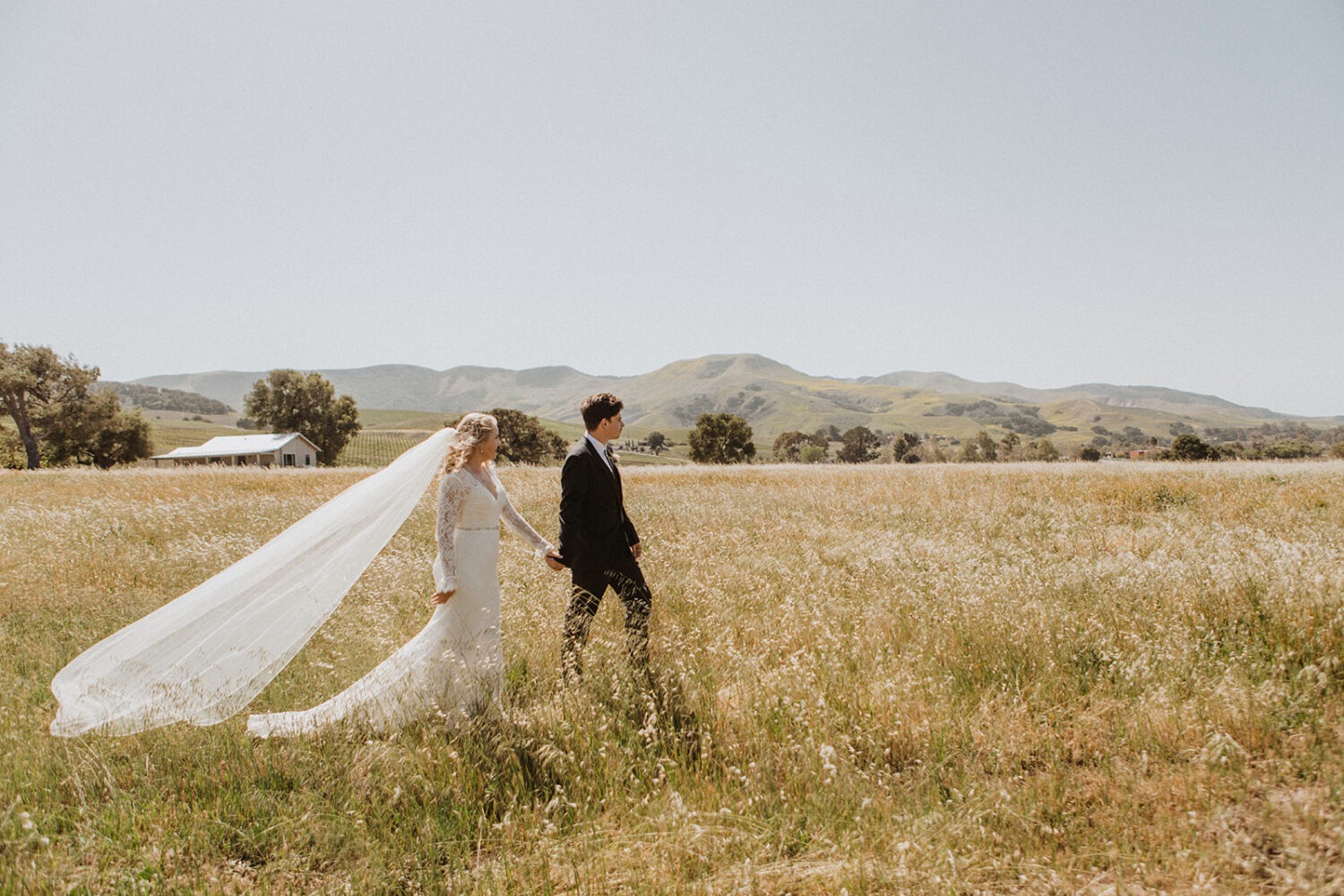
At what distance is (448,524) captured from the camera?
15.6 ft

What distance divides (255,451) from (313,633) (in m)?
77.1

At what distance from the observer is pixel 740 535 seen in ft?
34.3

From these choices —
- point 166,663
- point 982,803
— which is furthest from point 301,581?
point 982,803

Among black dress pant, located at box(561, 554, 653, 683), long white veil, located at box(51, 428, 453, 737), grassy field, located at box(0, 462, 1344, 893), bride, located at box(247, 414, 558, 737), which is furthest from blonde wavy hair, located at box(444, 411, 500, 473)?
grassy field, located at box(0, 462, 1344, 893)

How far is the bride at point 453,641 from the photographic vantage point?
436cm

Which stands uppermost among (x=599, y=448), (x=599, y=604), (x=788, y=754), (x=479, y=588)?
(x=599, y=448)

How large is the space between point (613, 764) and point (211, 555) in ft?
29.3

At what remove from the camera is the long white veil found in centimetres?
431

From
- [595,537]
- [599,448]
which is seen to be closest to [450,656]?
[595,537]

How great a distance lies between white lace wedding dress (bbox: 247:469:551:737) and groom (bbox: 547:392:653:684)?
0.65 metres

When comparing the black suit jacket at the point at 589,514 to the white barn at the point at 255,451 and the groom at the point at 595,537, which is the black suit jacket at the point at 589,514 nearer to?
the groom at the point at 595,537

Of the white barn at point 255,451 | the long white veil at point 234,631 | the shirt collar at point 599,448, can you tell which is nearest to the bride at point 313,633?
the long white veil at point 234,631

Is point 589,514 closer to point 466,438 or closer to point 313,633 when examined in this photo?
point 466,438

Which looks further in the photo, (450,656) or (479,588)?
(479,588)
